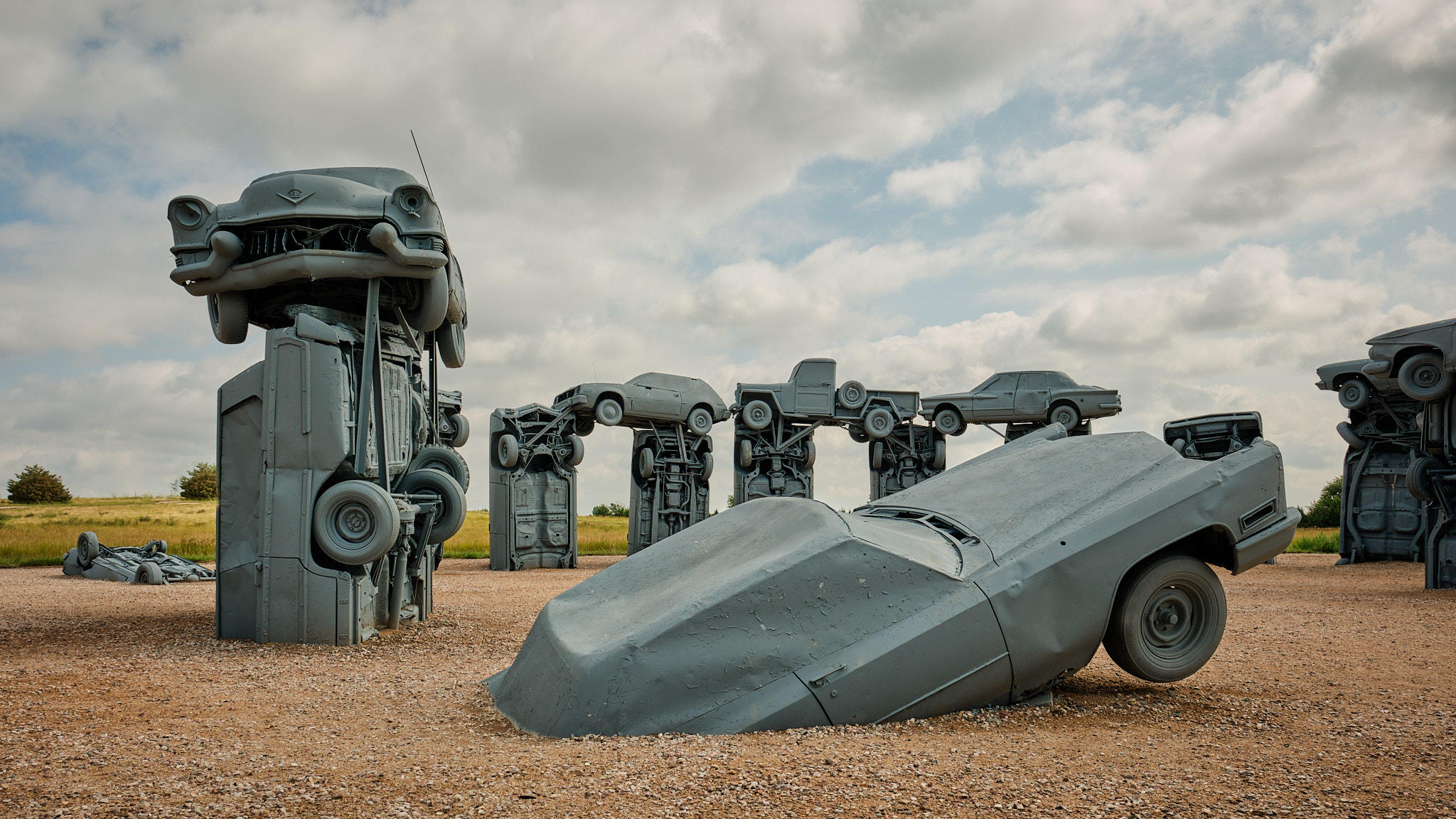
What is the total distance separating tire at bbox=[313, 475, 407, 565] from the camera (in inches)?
348

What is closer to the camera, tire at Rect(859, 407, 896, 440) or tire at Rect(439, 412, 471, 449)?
tire at Rect(439, 412, 471, 449)

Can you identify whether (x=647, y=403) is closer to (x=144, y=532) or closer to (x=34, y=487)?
(x=144, y=532)

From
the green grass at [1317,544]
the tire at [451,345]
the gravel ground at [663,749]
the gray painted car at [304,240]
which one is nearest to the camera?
the gravel ground at [663,749]

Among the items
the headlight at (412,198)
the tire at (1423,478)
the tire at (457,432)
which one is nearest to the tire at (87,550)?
the tire at (457,432)

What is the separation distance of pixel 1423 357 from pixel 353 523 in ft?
48.3

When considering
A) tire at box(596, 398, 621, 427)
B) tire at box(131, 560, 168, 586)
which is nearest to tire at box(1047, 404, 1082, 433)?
tire at box(596, 398, 621, 427)

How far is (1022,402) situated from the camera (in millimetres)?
23359

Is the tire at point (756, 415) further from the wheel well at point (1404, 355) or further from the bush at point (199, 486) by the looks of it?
the bush at point (199, 486)

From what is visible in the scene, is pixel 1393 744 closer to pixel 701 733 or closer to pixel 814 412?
pixel 701 733

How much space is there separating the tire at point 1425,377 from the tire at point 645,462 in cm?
1437

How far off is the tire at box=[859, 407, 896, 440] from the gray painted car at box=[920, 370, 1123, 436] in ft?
5.06

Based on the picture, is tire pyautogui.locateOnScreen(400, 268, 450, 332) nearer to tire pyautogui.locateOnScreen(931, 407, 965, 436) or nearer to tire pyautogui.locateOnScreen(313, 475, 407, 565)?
tire pyautogui.locateOnScreen(313, 475, 407, 565)

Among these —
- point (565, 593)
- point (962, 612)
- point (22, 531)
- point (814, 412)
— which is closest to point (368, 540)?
point (565, 593)

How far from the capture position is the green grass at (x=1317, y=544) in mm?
25906
